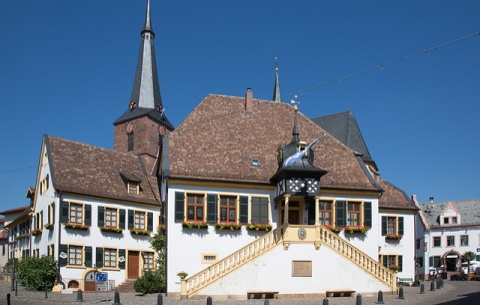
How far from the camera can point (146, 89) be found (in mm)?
66938

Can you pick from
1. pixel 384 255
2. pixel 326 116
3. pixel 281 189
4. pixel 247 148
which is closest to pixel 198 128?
pixel 247 148

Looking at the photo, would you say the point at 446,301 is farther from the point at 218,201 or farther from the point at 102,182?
the point at 102,182

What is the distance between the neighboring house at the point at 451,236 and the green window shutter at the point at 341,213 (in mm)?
34715

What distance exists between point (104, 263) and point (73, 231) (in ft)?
9.73

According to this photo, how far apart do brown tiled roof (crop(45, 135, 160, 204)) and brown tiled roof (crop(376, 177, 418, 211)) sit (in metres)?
14.7

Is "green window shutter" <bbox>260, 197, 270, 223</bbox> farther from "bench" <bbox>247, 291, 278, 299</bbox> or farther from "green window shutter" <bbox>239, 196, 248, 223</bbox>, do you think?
"bench" <bbox>247, 291, 278, 299</bbox>

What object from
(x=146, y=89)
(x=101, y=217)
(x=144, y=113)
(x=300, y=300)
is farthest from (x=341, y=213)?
(x=146, y=89)

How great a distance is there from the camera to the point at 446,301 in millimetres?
27969

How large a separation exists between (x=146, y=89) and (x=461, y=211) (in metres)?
36.2

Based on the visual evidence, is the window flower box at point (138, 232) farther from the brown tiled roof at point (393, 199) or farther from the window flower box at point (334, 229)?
the brown tiled roof at point (393, 199)

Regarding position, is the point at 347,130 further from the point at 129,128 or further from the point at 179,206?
the point at 129,128

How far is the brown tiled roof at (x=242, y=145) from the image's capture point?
35.0 m

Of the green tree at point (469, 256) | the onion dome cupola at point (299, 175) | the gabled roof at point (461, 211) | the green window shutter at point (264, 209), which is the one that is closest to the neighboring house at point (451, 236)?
the gabled roof at point (461, 211)

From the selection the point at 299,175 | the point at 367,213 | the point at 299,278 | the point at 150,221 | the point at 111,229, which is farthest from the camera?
the point at 150,221
